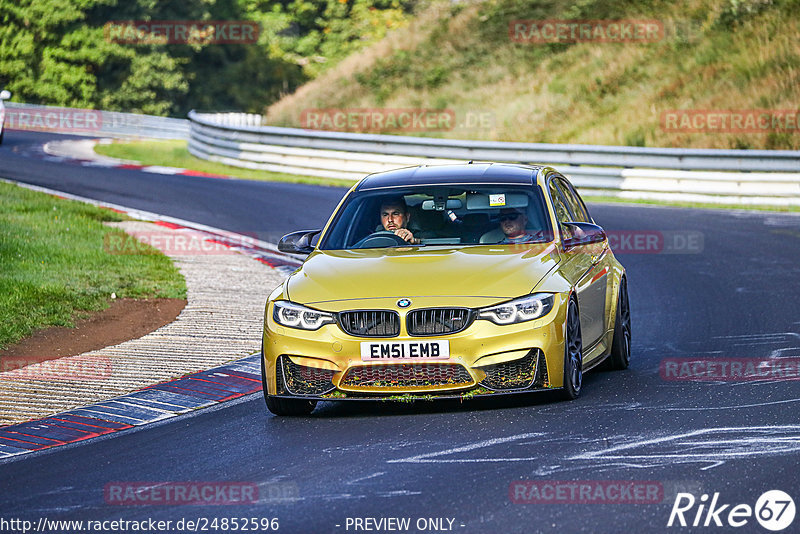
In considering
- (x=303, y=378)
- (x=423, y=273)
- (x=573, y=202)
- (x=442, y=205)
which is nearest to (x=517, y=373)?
(x=423, y=273)

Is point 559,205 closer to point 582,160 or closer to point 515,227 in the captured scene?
point 515,227

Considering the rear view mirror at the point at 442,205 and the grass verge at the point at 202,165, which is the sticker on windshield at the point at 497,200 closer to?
the rear view mirror at the point at 442,205

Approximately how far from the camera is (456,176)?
32.3 ft

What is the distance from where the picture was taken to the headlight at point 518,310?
8117 mm

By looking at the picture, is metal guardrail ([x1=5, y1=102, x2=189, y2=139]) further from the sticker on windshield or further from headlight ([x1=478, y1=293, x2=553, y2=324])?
headlight ([x1=478, y1=293, x2=553, y2=324])

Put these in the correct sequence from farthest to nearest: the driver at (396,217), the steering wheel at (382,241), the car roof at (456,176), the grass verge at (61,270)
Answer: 1. the grass verge at (61,270)
2. the car roof at (456,176)
3. the driver at (396,217)
4. the steering wheel at (382,241)

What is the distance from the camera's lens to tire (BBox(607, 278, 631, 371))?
9.89 meters

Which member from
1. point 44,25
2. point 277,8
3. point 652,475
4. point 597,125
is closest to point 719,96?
point 597,125

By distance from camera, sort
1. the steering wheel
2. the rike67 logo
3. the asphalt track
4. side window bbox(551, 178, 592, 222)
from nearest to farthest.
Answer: the rike67 logo < the asphalt track < the steering wheel < side window bbox(551, 178, 592, 222)

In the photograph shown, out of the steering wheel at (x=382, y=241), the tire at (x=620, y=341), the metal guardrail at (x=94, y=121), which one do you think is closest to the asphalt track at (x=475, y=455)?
the tire at (x=620, y=341)

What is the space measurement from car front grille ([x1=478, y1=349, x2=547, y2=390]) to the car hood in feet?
1.36

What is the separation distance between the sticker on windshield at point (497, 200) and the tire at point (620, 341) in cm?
128

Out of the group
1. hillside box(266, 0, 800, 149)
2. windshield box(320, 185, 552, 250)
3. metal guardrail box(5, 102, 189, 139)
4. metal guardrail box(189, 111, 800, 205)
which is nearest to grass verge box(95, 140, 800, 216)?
metal guardrail box(189, 111, 800, 205)

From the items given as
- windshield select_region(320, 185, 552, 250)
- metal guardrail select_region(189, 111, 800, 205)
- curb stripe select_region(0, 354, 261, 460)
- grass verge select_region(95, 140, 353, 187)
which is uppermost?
windshield select_region(320, 185, 552, 250)
